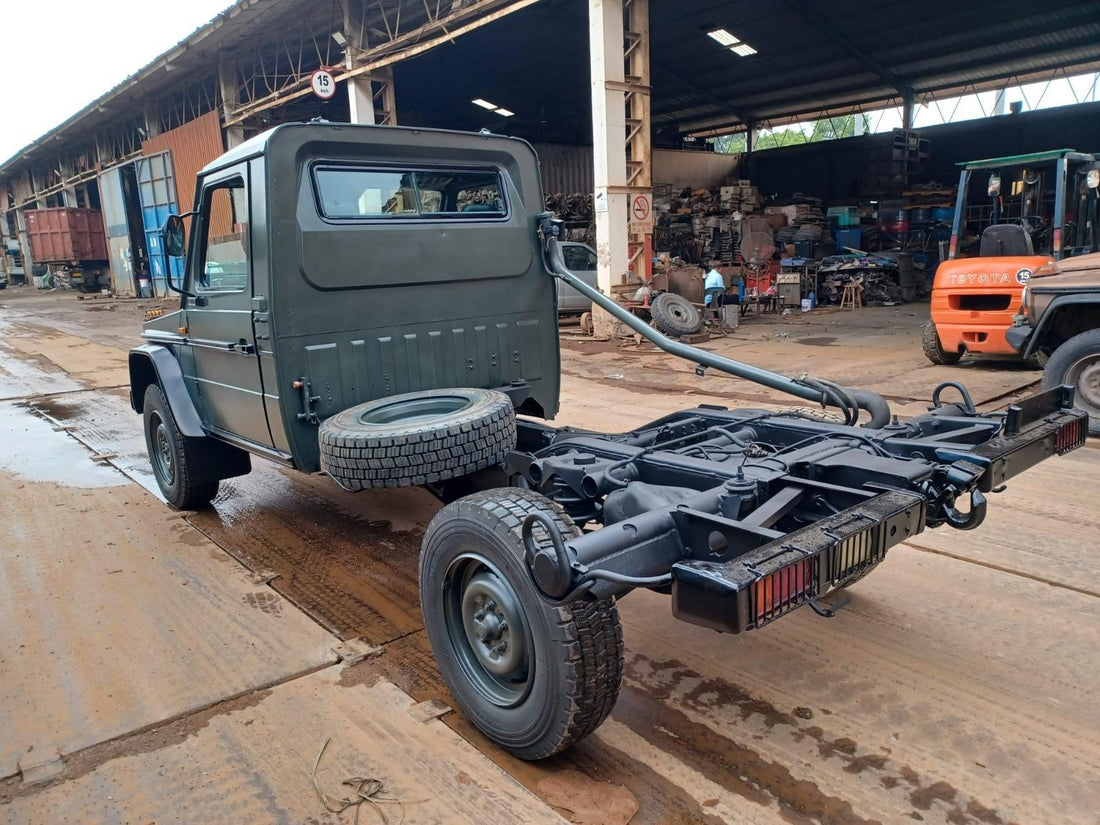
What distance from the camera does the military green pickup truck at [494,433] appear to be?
236cm

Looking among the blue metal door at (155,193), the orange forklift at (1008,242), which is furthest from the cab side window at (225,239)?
the blue metal door at (155,193)

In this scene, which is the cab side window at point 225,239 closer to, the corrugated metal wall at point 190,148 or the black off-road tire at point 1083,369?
the black off-road tire at point 1083,369

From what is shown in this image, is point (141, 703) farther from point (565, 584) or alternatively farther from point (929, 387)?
point (929, 387)

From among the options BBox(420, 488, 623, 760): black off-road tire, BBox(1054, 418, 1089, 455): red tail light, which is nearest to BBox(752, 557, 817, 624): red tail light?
BBox(420, 488, 623, 760): black off-road tire

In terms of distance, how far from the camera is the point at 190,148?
80.3ft

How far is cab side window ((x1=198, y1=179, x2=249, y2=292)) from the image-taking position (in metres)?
4.04

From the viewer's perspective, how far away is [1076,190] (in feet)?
26.9

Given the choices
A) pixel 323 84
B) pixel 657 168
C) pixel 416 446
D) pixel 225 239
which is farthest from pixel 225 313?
pixel 657 168

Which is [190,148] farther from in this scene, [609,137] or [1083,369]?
[1083,369]

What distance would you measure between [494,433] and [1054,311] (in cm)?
584

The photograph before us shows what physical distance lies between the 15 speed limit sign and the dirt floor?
49.0ft

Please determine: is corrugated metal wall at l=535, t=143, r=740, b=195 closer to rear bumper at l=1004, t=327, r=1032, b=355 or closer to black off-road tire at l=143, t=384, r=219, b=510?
rear bumper at l=1004, t=327, r=1032, b=355

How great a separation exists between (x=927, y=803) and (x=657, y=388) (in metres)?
7.28

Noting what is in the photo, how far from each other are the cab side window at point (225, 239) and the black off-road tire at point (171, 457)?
3.39 ft
